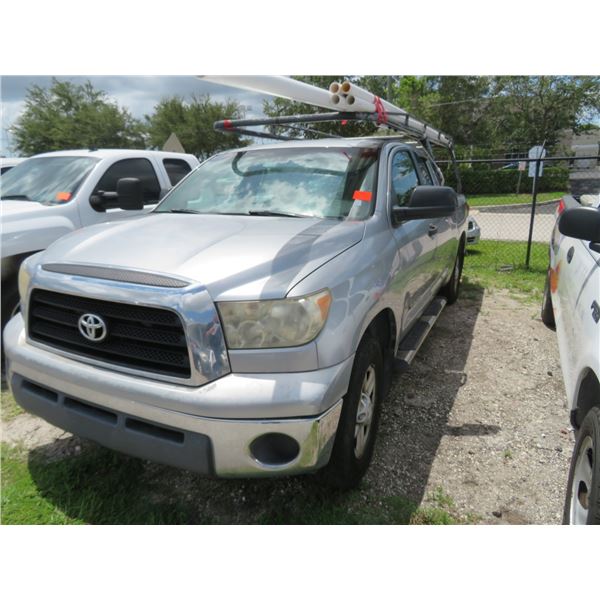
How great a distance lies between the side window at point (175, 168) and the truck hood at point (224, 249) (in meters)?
3.57

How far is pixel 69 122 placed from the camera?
3191 centimetres

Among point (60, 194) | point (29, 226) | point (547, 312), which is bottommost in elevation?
point (547, 312)

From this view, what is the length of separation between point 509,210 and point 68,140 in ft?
91.3

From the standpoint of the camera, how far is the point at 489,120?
36.8 meters

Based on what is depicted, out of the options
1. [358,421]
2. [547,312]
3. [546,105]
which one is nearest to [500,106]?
[546,105]

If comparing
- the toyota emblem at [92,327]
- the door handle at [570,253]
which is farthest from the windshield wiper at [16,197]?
the door handle at [570,253]

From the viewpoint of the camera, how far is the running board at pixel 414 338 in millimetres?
3145

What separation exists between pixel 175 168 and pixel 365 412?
16.1ft

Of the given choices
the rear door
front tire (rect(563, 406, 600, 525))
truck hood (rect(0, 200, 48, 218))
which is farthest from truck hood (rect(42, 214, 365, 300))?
truck hood (rect(0, 200, 48, 218))

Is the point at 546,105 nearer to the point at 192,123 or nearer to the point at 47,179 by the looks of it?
the point at 192,123

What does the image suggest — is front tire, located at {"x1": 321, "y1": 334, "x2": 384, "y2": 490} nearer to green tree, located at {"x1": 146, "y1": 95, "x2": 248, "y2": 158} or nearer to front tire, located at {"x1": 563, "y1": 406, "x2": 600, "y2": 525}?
front tire, located at {"x1": 563, "y1": 406, "x2": 600, "y2": 525}

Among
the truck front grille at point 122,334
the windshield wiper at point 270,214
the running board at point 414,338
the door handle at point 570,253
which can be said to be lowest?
the running board at point 414,338

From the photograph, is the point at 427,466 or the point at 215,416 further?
the point at 427,466

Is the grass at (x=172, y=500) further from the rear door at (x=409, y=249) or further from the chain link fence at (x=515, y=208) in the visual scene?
the chain link fence at (x=515, y=208)
